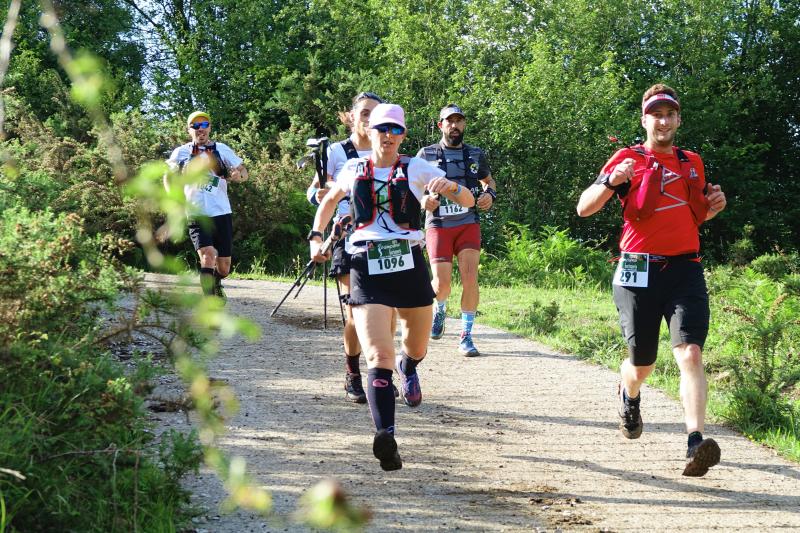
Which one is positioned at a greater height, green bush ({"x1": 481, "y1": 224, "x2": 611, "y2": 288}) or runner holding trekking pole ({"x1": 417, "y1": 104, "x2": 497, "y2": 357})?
runner holding trekking pole ({"x1": 417, "y1": 104, "x2": 497, "y2": 357})

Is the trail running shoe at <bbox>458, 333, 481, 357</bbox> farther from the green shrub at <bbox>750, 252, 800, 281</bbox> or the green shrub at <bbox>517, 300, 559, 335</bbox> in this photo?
the green shrub at <bbox>750, 252, 800, 281</bbox>

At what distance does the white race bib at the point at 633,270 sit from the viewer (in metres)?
5.48

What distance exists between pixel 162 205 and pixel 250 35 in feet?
98.1

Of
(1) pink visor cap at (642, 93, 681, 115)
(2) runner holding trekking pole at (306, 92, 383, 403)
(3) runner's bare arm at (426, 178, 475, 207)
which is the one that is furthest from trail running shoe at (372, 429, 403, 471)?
(1) pink visor cap at (642, 93, 681, 115)

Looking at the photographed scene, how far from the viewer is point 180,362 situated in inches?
58.9

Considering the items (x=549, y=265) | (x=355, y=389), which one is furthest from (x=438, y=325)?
(x=549, y=265)

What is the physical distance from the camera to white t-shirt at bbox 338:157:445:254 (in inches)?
222

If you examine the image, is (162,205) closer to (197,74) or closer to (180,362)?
(180,362)

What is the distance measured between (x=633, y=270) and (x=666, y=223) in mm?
326

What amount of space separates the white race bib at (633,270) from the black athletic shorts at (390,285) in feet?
3.81

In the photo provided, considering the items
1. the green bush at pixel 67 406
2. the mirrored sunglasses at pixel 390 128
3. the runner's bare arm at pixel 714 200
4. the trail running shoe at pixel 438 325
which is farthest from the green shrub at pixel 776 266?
the green bush at pixel 67 406

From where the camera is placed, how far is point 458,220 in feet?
29.7

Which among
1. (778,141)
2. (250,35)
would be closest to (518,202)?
(250,35)

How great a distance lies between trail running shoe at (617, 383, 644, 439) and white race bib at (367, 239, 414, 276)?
158 cm
